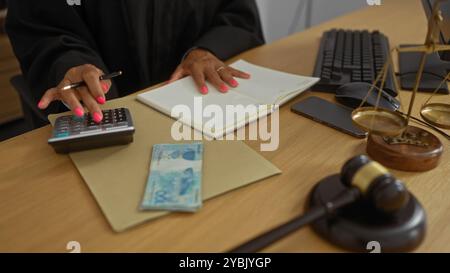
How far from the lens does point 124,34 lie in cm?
96

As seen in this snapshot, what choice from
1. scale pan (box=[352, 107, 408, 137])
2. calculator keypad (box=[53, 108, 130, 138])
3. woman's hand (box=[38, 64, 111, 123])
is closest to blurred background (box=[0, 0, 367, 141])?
woman's hand (box=[38, 64, 111, 123])

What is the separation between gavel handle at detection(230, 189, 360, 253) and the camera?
0.36 metres

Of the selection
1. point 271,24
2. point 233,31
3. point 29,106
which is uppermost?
point 233,31

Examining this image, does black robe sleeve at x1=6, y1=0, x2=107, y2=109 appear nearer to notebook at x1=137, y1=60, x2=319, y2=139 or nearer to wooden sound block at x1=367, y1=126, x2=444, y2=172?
notebook at x1=137, y1=60, x2=319, y2=139

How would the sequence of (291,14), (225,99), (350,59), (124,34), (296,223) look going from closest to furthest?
(296,223) → (225,99) → (350,59) → (124,34) → (291,14)

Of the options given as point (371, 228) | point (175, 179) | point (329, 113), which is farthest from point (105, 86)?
point (371, 228)

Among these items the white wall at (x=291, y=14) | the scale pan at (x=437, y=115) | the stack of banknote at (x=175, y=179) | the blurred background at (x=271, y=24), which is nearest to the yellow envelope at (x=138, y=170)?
the stack of banknote at (x=175, y=179)

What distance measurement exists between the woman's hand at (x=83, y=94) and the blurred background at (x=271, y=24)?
3.78 ft

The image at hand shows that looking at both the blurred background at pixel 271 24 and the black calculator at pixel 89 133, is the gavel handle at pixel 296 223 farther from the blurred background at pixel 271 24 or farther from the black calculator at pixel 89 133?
the blurred background at pixel 271 24

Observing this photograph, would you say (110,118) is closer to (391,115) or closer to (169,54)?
(391,115)

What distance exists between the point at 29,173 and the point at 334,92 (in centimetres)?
55

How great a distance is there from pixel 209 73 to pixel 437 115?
16.3 inches

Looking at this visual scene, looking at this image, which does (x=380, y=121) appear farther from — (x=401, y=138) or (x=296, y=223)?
(x=296, y=223)
